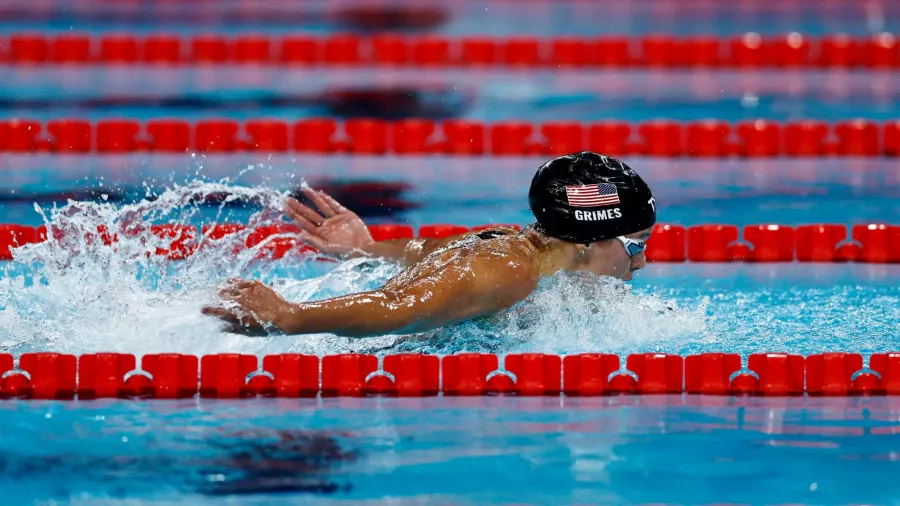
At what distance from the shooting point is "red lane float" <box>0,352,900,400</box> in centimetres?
320

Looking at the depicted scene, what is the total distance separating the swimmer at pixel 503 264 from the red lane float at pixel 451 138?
2123 millimetres

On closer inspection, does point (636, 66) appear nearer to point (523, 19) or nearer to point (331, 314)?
point (523, 19)

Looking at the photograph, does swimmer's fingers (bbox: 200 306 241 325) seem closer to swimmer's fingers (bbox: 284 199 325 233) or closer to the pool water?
the pool water

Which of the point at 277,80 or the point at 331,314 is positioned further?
the point at 277,80

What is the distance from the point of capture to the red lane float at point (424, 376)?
10.5 ft

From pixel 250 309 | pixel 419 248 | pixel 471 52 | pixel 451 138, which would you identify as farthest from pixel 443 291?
pixel 471 52

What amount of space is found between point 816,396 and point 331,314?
1362mm

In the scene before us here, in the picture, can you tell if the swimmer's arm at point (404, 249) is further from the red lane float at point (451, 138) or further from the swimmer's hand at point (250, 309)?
the red lane float at point (451, 138)

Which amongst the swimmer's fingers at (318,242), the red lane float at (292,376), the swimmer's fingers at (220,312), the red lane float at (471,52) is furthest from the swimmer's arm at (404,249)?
the red lane float at (471,52)

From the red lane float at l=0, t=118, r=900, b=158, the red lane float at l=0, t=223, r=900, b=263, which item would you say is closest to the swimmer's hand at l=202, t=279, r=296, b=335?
the red lane float at l=0, t=223, r=900, b=263

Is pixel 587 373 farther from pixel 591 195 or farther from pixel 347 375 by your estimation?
pixel 347 375

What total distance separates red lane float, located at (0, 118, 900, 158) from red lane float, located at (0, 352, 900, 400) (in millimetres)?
2408

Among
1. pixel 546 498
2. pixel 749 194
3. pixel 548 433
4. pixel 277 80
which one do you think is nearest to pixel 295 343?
pixel 548 433

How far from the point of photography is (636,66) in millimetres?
6328
